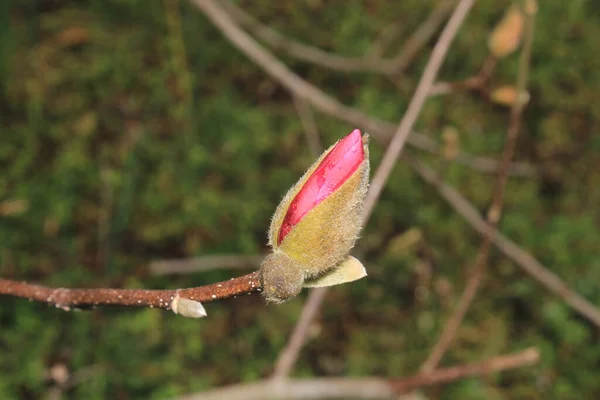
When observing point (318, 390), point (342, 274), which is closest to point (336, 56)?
point (318, 390)

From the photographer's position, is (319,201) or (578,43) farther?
(578,43)

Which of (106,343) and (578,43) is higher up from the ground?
(578,43)

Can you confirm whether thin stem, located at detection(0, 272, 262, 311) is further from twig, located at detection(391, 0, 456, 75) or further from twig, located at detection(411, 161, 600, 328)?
twig, located at detection(391, 0, 456, 75)

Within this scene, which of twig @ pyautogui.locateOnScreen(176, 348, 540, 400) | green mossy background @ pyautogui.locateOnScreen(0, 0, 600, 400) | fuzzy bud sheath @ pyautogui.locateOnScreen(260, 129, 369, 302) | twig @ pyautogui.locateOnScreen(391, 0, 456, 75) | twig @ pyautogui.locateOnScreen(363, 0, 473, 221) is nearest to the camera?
fuzzy bud sheath @ pyautogui.locateOnScreen(260, 129, 369, 302)

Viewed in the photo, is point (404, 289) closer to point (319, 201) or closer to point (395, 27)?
point (395, 27)

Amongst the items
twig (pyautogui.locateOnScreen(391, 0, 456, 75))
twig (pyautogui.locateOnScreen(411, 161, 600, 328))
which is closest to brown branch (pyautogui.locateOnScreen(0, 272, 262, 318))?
twig (pyautogui.locateOnScreen(411, 161, 600, 328))

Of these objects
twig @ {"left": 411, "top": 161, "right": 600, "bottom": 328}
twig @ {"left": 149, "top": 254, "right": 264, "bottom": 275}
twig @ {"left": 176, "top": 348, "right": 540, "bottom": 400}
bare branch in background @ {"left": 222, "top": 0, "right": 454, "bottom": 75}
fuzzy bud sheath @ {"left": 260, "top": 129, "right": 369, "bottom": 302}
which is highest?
fuzzy bud sheath @ {"left": 260, "top": 129, "right": 369, "bottom": 302}

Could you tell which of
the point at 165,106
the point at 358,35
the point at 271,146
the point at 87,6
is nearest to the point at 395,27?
the point at 358,35

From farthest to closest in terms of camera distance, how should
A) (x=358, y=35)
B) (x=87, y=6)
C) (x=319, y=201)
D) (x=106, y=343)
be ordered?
(x=358, y=35) → (x=87, y=6) → (x=106, y=343) → (x=319, y=201)
